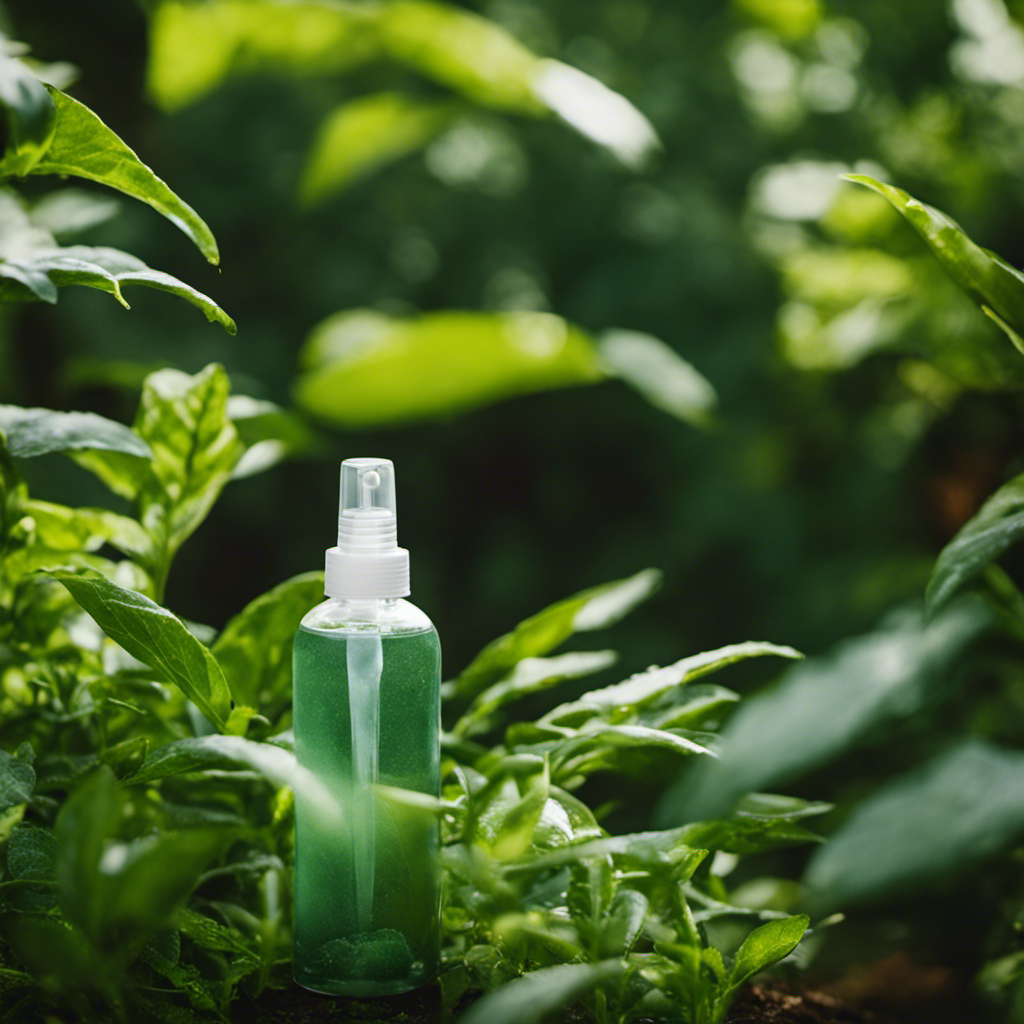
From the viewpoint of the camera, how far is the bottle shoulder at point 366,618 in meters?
0.38

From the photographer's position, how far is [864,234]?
29.1 inches

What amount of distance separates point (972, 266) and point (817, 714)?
191 millimetres

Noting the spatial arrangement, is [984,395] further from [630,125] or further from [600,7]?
[600,7]

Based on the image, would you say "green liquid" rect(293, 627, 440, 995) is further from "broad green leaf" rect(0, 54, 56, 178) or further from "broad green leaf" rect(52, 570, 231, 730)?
"broad green leaf" rect(0, 54, 56, 178)

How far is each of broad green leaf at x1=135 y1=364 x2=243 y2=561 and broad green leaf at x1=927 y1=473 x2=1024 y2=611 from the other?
0.31 meters

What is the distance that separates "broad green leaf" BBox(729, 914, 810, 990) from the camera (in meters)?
0.33

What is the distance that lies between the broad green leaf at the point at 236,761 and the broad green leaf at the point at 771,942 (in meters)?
0.15

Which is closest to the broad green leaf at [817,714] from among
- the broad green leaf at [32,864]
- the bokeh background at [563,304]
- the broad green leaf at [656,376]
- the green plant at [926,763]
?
the green plant at [926,763]

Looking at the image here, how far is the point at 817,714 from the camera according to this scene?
0.24 metres

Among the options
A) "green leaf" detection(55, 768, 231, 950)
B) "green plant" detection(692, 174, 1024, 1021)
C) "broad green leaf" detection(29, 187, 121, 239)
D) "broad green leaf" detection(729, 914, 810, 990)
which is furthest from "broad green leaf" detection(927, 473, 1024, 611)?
"broad green leaf" detection(29, 187, 121, 239)

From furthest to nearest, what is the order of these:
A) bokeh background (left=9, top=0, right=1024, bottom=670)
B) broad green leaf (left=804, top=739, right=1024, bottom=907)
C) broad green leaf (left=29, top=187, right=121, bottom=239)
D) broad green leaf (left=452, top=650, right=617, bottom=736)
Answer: bokeh background (left=9, top=0, right=1024, bottom=670)
broad green leaf (left=29, top=187, right=121, bottom=239)
broad green leaf (left=452, top=650, right=617, bottom=736)
broad green leaf (left=804, top=739, right=1024, bottom=907)

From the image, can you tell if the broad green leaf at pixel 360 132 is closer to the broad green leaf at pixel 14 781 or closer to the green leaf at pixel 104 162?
the green leaf at pixel 104 162

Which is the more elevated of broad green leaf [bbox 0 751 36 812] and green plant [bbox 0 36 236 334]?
green plant [bbox 0 36 236 334]

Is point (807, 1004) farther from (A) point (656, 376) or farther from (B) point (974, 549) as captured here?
(A) point (656, 376)
